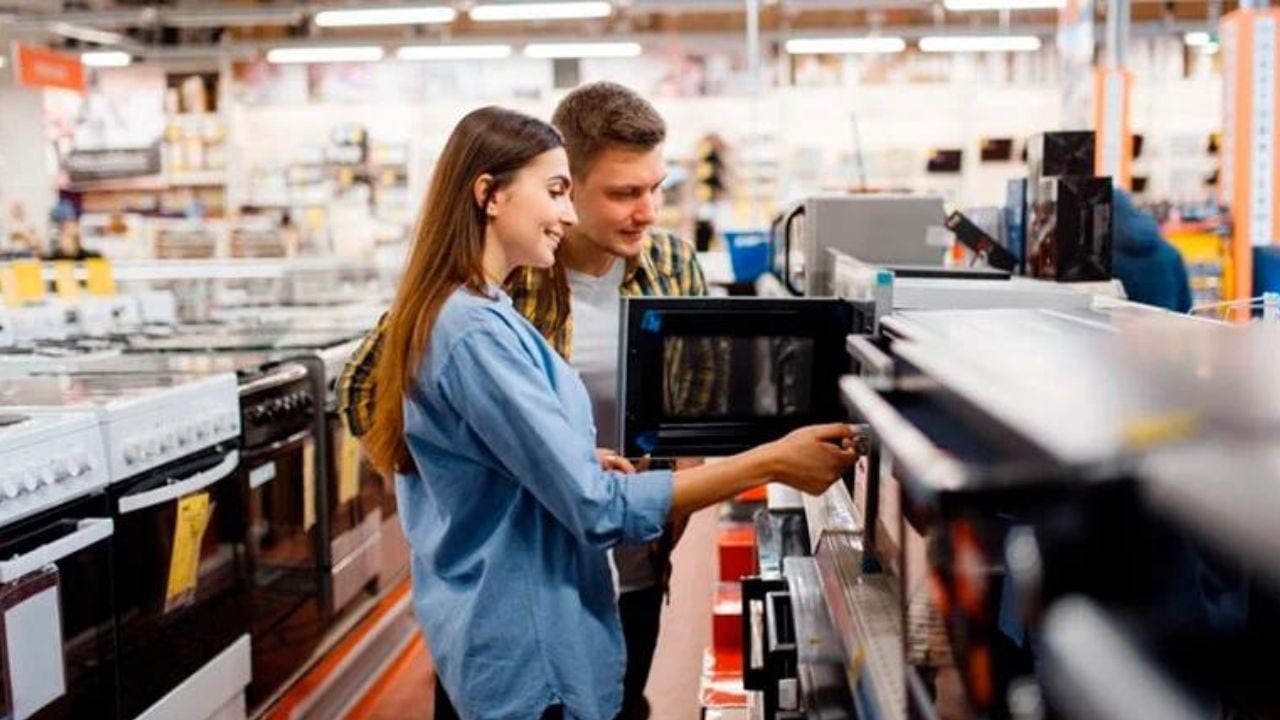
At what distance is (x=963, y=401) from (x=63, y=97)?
1322 cm

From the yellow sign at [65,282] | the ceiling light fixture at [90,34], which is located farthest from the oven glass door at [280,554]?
the ceiling light fixture at [90,34]

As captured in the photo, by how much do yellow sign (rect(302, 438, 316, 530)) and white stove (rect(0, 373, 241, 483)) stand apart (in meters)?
0.55

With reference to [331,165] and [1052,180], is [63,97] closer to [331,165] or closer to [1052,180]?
[331,165]

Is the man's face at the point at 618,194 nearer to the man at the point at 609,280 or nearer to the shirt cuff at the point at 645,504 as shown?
the man at the point at 609,280

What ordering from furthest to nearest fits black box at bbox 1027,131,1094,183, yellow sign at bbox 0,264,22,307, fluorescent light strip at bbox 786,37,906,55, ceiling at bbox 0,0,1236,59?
ceiling at bbox 0,0,1236,59
fluorescent light strip at bbox 786,37,906,55
yellow sign at bbox 0,264,22,307
black box at bbox 1027,131,1094,183

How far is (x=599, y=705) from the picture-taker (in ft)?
6.33

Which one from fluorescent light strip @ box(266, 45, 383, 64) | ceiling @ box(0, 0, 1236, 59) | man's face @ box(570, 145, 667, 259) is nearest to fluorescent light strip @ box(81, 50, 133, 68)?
ceiling @ box(0, 0, 1236, 59)

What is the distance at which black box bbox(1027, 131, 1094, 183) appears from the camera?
3.56m

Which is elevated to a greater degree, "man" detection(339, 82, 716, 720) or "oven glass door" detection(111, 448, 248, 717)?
"man" detection(339, 82, 716, 720)

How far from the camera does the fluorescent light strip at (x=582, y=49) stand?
11.9 metres

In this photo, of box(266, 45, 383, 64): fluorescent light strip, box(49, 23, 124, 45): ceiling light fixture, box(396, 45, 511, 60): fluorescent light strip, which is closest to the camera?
box(266, 45, 383, 64): fluorescent light strip

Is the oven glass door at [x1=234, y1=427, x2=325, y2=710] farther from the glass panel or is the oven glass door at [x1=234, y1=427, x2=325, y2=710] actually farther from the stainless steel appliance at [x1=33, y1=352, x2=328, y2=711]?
the glass panel

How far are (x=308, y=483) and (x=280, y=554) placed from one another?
305 millimetres

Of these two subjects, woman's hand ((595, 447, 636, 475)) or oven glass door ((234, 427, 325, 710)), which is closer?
woman's hand ((595, 447, 636, 475))
